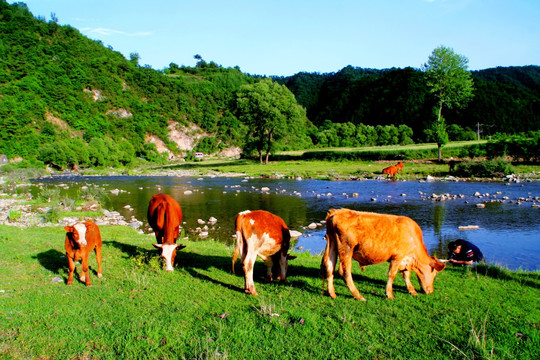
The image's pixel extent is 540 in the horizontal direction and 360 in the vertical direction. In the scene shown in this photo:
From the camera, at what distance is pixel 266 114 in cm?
5522

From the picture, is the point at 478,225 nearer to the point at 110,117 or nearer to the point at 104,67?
the point at 110,117

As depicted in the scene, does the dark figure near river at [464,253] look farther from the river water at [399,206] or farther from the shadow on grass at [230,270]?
the shadow on grass at [230,270]

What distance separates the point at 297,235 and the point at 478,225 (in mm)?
9242

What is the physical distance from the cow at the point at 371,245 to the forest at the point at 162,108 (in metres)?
43.3

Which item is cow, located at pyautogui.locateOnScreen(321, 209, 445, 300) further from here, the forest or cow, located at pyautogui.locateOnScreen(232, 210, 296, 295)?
the forest

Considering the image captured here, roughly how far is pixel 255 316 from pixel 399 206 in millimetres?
19372

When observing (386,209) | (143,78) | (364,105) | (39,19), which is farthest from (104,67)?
(386,209)

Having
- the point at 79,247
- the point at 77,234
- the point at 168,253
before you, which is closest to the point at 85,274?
the point at 79,247

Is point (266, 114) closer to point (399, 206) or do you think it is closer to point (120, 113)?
point (399, 206)

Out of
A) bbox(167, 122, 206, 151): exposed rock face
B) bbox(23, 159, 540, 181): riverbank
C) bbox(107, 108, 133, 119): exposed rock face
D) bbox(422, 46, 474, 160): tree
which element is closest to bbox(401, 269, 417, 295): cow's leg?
bbox(23, 159, 540, 181): riverbank

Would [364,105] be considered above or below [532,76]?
below

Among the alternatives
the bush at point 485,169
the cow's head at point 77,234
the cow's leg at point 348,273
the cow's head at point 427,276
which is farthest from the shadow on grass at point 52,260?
the bush at point 485,169

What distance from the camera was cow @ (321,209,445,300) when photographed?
6.71 metres

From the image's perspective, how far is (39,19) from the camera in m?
103
